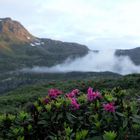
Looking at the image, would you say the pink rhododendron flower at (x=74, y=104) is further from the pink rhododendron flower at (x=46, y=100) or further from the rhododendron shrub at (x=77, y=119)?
the pink rhododendron flower at (x=46, y=100)

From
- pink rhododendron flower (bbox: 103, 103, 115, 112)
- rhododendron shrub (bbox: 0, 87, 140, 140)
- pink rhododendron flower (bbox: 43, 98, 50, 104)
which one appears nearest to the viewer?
rhododendron shrub (bbox: 0, 87, 140, 140)

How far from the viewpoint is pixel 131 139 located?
7660 mm

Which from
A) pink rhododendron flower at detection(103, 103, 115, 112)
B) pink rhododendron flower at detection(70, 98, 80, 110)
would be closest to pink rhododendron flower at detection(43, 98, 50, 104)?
pink rhododendron flower at detection(70, 98, 80, 110)

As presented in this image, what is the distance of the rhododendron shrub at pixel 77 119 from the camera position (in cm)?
805

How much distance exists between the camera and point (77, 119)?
8867 millimetres

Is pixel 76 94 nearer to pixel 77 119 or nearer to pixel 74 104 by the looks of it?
pixel 74 104

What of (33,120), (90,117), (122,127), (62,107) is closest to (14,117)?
(33,120)

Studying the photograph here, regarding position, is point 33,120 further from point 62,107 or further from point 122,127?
point 122,127

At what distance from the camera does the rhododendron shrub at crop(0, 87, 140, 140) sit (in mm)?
8055

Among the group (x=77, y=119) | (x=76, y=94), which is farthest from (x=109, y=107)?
(x=76, y=94)

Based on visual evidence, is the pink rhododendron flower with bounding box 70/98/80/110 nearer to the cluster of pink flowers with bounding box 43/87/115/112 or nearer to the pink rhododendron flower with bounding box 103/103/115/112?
the cluster of pink flowers with bounding box 43/87/115/112

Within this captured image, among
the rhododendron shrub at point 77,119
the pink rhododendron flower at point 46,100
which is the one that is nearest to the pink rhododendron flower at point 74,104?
the rhododendron shrub at point 77,119

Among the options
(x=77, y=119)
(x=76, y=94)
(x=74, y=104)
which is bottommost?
(x=77, y=119)

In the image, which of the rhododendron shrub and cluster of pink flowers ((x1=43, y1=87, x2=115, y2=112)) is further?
cluster of pink flowers ((x1=43, y1=87, x2=115, y2=112))
